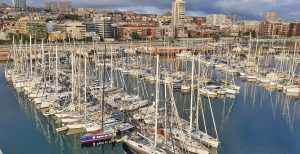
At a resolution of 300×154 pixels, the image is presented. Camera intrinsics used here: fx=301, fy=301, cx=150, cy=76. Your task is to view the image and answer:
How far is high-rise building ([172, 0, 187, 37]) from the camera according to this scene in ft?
322

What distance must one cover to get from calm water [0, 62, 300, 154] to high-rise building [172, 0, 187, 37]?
2631 inches

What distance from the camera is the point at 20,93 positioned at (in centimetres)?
3133

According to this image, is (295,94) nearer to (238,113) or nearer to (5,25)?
(238,113)

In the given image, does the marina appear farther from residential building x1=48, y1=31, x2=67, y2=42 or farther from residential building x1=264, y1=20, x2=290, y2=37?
residential building x1=264, y1=20, x2=290, y2=37

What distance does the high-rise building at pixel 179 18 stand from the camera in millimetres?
98062

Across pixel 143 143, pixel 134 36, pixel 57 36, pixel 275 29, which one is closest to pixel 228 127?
pixel 143 143

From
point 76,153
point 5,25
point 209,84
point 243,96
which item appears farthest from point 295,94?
point 5,25

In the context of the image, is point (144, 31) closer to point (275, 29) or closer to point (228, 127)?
point (275, 29)

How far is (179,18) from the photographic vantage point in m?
104

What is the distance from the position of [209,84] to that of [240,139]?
13319mm

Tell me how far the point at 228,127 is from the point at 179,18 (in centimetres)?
8429

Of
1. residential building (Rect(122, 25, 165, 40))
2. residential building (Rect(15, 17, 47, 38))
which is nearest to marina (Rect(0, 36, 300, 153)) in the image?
residential building (Rect(15, 17, 47, 38))

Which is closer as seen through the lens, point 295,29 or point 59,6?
point 295,29

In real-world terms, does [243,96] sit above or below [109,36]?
below
